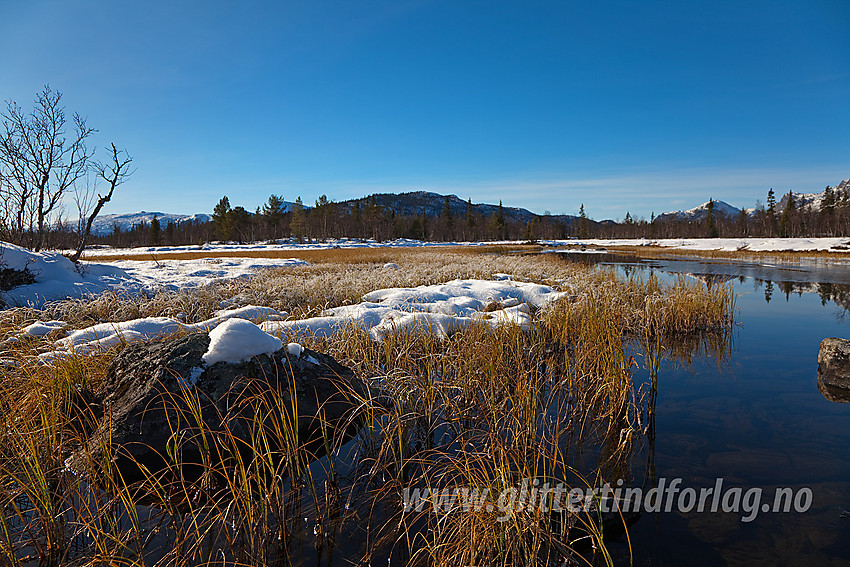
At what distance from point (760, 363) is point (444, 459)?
20.8 feet

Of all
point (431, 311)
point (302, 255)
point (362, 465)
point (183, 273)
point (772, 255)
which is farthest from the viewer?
point (772, 255)

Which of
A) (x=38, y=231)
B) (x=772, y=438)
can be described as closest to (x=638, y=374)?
(x=772, y=438)

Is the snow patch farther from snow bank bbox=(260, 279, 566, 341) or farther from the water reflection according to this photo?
the water reflection

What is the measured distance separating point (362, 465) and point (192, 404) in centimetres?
150

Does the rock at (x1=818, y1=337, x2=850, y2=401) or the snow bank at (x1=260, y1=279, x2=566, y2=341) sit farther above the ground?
the snow bank at (x1=260, y1=279, x2=566, y2=341)

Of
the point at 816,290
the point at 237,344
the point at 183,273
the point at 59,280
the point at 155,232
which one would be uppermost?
the point at 155,232

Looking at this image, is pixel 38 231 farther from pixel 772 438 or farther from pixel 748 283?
pixel 748 283

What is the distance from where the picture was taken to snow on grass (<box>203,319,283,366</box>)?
11.3 feet

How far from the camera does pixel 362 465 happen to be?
3369 mm

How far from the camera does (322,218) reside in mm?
76938

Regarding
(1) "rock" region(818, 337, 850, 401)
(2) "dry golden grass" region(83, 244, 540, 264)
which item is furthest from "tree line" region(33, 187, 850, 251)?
(1) "rock" region(818, 337, 850, 401)

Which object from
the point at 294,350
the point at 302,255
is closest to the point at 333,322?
the point at 294,350

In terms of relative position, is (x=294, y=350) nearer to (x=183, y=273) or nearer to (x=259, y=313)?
(x=259, y=313)

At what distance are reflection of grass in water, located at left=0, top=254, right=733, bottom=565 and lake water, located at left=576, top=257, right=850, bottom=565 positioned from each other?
1.27 feet
